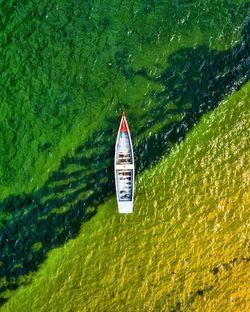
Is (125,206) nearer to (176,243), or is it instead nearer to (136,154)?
(136,154)

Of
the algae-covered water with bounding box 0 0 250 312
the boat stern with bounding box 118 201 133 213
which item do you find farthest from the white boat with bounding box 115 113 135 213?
the algae-covered water with bounding box 0 0 250 312

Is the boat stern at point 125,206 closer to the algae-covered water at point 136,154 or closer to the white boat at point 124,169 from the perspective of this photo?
the white boat at point 124,169

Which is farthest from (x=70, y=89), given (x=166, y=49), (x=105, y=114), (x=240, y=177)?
(x=240, y=177)

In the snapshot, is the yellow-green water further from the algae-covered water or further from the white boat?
the white boat

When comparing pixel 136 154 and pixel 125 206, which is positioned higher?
pixel 136 154

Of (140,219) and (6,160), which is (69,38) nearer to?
(6,160)

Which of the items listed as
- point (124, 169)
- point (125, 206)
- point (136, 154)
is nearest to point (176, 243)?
point (125, 206)
